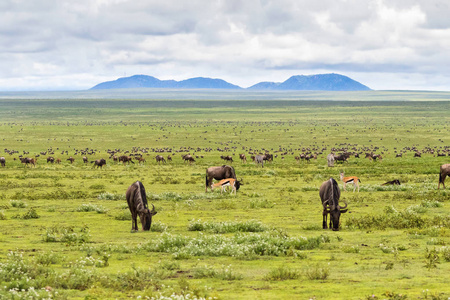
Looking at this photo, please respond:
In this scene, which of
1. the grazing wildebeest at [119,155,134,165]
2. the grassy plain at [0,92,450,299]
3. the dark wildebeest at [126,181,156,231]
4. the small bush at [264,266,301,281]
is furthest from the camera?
the grazing wildebeest at [119,155,134,165]

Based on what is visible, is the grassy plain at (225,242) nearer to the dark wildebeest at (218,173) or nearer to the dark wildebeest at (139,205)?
the dark wildebeest at (139,205)

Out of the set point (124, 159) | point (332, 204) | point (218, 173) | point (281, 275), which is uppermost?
point (332, 204)

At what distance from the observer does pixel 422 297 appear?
32.7 ft

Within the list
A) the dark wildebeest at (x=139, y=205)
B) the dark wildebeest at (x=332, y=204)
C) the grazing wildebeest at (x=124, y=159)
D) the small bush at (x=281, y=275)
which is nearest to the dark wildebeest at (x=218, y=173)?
the dark wildebeest at (x=332, y=204)

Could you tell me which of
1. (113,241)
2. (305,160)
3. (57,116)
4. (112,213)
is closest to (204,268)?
(113,241)

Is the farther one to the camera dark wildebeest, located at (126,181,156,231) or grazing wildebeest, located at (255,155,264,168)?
grazing wildebeest, located at (255,155,264,168)

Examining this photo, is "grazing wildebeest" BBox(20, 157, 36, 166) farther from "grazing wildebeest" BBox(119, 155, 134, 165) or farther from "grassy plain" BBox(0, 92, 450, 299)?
"grassy plain" BBox(0, 92, 450, 299)

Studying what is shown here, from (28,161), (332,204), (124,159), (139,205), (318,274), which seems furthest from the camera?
(124,159)

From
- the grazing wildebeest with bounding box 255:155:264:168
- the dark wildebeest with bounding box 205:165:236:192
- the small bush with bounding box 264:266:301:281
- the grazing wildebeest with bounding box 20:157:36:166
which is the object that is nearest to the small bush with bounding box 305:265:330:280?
the small bush with bounding box 264:266:301:281

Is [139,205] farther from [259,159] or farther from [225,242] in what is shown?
[259,159]

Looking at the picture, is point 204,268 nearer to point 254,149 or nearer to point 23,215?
point 23,215

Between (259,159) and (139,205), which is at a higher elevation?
(139,205)

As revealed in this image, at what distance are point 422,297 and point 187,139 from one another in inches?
3648

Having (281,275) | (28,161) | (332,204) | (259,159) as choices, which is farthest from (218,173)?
(28,161)
